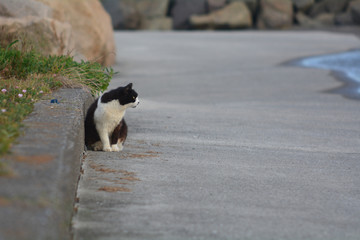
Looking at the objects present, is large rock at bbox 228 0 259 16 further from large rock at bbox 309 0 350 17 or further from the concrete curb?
the concrete curb

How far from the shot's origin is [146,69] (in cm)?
1200

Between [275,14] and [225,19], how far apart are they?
9.31ft

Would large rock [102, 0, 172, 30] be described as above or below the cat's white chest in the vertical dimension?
below

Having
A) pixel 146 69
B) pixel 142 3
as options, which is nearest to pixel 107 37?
pixel 146 69

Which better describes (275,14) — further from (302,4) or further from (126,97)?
(126,97)

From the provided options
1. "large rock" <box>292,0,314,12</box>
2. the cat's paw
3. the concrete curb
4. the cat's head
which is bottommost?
"large rock" <box>292,0,314,12</box>

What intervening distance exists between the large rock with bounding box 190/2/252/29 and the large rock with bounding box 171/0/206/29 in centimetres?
113

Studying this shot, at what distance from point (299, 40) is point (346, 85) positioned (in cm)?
964

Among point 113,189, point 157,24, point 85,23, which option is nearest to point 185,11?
point 157,24

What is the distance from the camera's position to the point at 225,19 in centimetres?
2631

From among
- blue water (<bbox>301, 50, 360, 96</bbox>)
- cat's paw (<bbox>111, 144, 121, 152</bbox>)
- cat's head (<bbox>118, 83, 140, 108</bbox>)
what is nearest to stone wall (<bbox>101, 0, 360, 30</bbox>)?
blue water (<bbox>301, 50, 360, 96</bbox>)

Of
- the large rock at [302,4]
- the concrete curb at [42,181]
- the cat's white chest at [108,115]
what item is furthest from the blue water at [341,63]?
the large rock at [302,4]

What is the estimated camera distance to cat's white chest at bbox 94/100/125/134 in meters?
4.98

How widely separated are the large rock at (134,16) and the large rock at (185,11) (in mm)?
503
